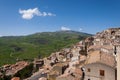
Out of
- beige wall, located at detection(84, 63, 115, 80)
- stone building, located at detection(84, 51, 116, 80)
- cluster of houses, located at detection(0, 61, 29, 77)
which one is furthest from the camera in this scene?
cluster of houses, located at detection(0, 61, 29, 77)

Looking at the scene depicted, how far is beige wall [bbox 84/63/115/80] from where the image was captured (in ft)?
115

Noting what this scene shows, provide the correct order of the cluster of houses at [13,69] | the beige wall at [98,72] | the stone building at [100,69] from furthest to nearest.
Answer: the cluster of houses at [13,69]
the stone building at [100,69]
the beige wall at [98,72]

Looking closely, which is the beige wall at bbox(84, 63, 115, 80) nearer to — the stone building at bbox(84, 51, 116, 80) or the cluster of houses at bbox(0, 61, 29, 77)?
the stone building at bbox(84, 51, 116, 80)

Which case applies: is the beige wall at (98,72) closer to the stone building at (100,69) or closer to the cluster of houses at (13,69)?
the stone building at (100,69)

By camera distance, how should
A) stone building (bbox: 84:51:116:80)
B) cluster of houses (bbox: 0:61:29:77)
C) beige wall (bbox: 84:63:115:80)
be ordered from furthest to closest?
cluster of houses (bbox: 0:61:29:77)
stone building (bbox: 84:51:116:80)
beige wall (bbox: 84:63:115:80)

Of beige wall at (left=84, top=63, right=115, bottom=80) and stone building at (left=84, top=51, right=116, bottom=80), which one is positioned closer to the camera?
beige wall at (left=84, top=63, right=115, bottom=80)

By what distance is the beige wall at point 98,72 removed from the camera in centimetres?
3497

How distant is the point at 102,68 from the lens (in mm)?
35688

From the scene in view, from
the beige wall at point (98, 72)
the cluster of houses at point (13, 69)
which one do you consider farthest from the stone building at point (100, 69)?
the cluster of houses at point (13, 69)

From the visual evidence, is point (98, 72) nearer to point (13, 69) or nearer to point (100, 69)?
point (100, 69)

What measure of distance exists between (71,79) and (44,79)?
8158mm

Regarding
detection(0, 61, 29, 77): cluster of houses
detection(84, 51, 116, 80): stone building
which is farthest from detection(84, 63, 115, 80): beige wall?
detection(0, 61, 29, 77): cluster of houses

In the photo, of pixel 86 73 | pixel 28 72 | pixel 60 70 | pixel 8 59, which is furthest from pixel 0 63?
pixel 86 73

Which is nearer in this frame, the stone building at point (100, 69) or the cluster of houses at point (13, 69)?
A: the stone building at point (100, 69)
